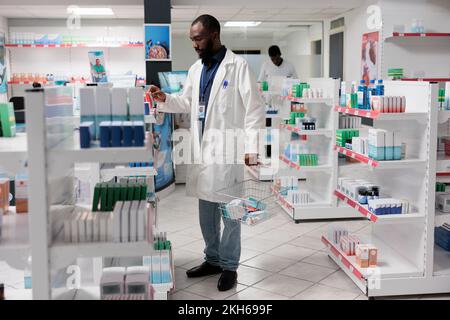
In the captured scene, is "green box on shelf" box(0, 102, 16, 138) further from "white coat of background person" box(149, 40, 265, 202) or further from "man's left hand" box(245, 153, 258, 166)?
"man's left hand" box(245, 153, 258, 166)

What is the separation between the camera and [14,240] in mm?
2299

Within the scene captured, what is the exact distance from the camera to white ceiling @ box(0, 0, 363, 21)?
9.51 m

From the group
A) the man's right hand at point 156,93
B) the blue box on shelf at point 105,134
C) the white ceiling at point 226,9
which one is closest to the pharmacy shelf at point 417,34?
the white ceiling at point 226,9

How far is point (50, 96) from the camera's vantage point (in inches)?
A: 88.9

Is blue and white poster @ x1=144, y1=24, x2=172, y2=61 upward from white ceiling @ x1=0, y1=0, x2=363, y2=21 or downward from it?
downward

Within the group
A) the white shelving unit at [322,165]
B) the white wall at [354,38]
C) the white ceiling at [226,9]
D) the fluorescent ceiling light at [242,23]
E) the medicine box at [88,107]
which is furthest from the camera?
the fluorescent ceiling light at [242,23]

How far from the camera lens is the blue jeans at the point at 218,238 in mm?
4172

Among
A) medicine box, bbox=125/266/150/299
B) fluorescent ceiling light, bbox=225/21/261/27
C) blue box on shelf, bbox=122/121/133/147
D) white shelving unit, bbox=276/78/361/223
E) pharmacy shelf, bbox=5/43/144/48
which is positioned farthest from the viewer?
fluorescent ceiling light, bbox=225/21/261/27

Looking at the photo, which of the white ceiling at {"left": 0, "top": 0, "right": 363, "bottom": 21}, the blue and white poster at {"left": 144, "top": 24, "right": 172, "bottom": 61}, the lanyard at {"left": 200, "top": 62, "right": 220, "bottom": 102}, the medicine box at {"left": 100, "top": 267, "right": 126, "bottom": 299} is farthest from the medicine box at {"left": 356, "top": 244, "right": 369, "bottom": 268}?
the white ceiling at {"left": 0, "top": 0, "right": 363, "bottom": 21}

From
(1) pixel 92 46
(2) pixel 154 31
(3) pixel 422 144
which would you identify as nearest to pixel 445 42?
(2) pixel 154 31

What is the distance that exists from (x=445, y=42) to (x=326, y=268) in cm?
603

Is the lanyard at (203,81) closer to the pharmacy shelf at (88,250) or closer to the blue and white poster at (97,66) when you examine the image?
the blue and white poster at (97,66)

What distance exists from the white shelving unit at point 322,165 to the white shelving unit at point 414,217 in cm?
182

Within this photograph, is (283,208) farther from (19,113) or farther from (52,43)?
(52,43)
